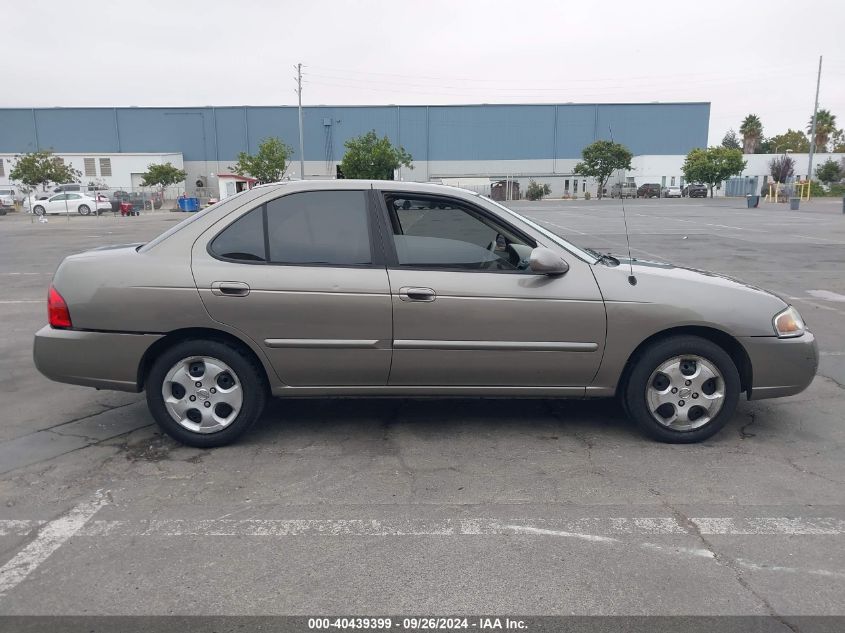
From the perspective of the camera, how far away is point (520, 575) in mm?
3045

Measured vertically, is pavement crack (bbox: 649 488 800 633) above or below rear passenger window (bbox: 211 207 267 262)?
below

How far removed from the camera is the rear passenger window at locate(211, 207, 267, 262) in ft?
14.6

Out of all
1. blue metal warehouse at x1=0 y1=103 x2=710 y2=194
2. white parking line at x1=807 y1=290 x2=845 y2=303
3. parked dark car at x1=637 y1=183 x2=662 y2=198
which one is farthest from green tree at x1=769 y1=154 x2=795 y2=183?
white parking line at x1=807 y1=290 x2=845 y2=303

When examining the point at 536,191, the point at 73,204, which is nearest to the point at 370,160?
the point at 73,204

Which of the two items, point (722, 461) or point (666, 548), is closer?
point (666, 548)

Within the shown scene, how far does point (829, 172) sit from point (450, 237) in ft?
284

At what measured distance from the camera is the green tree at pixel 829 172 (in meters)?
76.6

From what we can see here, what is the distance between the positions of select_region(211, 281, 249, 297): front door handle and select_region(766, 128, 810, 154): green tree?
10877cm

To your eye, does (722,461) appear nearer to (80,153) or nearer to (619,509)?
(619,509)

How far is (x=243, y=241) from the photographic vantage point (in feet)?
14.7

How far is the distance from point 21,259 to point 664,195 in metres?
66.6

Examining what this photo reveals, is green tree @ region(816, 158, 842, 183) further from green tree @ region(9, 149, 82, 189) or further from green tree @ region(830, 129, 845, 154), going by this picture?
green tree @ region(9, 149, 82, 189)

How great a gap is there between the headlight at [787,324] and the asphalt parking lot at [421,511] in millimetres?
750

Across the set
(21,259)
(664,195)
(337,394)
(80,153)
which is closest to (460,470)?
(337,394)
